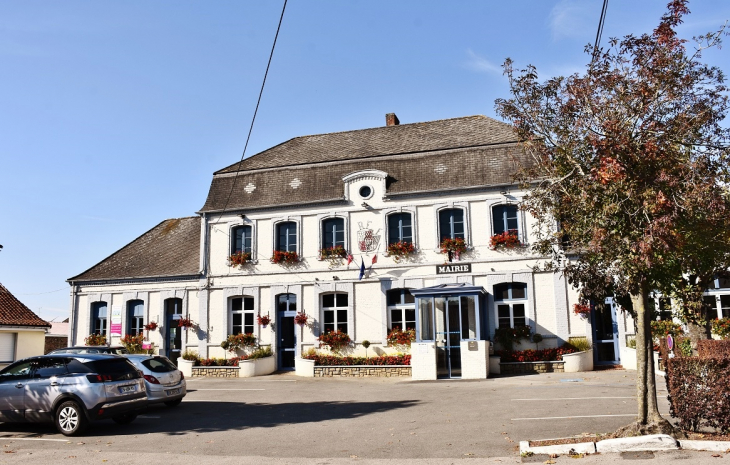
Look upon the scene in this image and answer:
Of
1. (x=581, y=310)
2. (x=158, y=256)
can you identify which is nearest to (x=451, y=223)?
(x=581, y=310)

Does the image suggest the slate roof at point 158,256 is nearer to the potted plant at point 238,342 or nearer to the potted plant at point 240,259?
the potted plant at point 240,259

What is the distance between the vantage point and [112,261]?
1120 inches

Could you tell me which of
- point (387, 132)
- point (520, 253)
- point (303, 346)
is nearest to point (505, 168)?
point (520, 253)

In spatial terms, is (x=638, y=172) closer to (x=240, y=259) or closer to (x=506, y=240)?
(x=506, y=240)

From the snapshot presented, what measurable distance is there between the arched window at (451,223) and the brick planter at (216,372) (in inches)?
348

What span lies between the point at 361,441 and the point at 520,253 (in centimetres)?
1315

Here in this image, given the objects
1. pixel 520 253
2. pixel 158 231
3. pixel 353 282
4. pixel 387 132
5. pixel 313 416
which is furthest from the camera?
pixel 158 231

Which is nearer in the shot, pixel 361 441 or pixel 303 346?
pixel 361 441

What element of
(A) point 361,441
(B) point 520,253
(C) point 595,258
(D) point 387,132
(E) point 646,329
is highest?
(D) point 387,132

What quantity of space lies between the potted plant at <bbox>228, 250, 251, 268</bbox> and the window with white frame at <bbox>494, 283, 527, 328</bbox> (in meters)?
9.50

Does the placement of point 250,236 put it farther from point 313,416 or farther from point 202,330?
point 313,416

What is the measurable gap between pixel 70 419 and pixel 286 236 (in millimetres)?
13852

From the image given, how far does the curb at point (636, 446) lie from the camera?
8.38 m

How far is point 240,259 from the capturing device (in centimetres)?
2495
